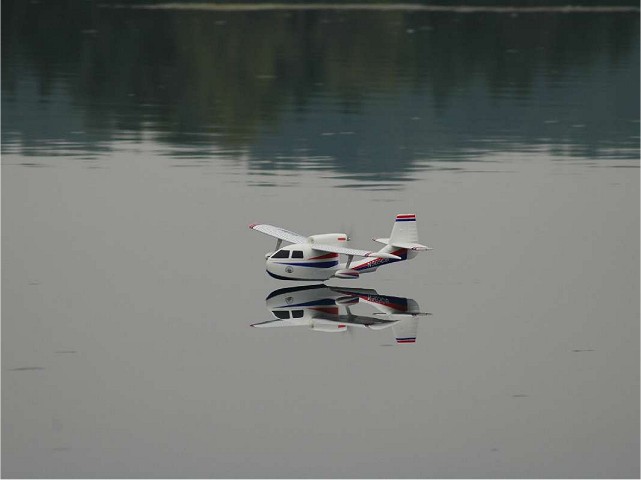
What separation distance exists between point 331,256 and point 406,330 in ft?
16.5

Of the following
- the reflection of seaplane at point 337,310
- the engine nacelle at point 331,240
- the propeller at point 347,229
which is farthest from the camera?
the propeller at point 347,229

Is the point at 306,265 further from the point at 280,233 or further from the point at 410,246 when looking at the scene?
the point at 410,246

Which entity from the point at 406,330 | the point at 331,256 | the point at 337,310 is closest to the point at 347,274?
the point at 331,256

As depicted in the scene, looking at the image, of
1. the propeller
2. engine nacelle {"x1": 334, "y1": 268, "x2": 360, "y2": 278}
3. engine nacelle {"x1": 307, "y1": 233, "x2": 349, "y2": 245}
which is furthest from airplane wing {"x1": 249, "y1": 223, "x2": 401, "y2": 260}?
the propeller

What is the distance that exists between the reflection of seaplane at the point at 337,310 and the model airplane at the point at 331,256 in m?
0.49

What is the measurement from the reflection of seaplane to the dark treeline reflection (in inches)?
830

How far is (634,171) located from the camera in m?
62.6

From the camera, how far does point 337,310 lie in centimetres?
3875

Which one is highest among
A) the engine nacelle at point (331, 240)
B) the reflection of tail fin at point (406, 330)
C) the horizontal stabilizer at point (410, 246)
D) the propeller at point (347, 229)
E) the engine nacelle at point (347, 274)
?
the engine nacelle at point (331, 240)

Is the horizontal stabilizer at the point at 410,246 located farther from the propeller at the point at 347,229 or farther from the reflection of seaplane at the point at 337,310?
the propeller at the point at 347,229

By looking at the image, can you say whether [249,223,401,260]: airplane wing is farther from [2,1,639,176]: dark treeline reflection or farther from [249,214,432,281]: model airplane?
[2,1,639,176]: dark treeline reflection

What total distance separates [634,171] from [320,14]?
257 ft

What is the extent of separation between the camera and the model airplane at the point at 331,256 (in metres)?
40.8

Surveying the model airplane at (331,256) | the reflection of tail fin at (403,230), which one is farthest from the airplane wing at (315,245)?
the reflection of tail fin at (403,230)
